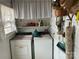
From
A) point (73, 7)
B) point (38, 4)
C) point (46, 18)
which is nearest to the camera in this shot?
point (73, 7)

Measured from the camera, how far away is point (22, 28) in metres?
3.97

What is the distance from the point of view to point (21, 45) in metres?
3.00

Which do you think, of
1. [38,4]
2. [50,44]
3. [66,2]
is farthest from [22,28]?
[66,2]

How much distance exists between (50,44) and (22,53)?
0.84 metres

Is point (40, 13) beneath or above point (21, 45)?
above

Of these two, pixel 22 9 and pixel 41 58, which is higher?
pixel 22 9

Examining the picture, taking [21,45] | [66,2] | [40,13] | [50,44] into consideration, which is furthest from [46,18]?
[66,2]

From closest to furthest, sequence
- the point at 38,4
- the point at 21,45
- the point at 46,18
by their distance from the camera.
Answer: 1. the point at 21,45
2. the point at 38,4
3. the point at 46,18

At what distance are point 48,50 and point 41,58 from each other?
317 mm

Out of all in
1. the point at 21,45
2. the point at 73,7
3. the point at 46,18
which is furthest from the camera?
the point at 46,18

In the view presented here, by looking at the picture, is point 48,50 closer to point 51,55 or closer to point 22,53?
point 51,55

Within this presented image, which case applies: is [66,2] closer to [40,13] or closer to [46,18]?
[40,13]

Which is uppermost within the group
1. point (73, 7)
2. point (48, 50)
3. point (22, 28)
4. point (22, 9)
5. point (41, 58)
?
point (22, 9)

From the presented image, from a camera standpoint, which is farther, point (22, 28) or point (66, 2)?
point (22, 28)
